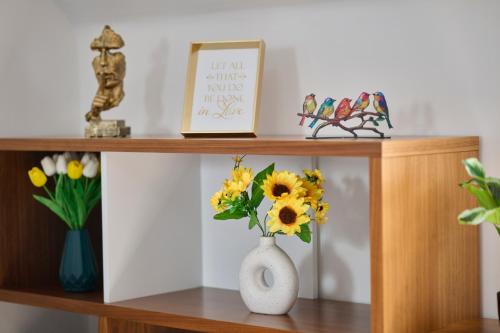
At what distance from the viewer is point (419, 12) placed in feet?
5.96

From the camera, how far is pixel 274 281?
5.81 ft

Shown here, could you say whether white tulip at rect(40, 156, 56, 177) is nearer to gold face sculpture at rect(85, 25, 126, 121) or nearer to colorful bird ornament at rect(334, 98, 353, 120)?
gold face sculpture at rect(85, 25, 126, 121)

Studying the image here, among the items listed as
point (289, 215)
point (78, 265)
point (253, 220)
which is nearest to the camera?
point (289, 215)

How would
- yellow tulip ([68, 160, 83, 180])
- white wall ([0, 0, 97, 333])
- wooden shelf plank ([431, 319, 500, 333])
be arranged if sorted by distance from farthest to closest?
white wall ([0, 0, 97, 333]) < yellow tulip ([68, 160, 83, 180]) < wooden shelf plank ([431, 319, 500, 333])

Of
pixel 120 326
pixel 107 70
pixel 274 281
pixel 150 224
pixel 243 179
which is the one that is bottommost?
pixel 120 326

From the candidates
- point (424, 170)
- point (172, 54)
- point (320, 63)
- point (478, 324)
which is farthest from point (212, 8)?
point (478, 324)

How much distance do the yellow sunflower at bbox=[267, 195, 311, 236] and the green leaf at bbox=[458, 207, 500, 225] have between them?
1.21 feet

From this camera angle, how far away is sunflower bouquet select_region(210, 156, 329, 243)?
1695 mm

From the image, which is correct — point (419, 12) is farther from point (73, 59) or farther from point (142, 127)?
point (73, 59)

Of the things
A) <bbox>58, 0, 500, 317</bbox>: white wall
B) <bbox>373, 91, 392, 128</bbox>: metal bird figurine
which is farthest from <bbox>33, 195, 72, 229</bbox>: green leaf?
<bbox>373, 91, 392, 128</bbox>: metal bird figurine

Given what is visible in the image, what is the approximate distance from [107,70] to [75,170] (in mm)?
246

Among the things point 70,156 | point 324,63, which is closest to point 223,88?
point 324,63

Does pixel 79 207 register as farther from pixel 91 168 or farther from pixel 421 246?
pixel 421 246

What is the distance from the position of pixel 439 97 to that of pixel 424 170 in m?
0.27
